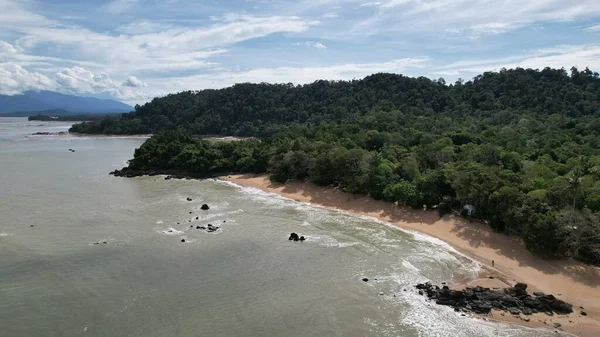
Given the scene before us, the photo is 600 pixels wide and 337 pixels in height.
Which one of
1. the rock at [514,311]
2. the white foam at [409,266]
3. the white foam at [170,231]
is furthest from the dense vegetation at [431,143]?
the white foam at [170,231]

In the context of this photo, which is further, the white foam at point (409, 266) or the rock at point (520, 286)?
the white foam at point (409, 266)

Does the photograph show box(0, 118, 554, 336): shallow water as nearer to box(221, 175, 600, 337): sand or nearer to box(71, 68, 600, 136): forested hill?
box(221, 175, 600, 337): sand

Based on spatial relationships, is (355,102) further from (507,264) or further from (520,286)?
(520,286)

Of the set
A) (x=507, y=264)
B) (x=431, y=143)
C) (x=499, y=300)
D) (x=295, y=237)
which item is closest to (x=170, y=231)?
(x=295, y=237)

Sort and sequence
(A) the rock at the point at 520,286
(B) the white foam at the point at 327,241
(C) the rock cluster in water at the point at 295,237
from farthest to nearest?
(C) the rock cluster in water at the point at 295,237 → (B) the white foam at the point at 327,241 → (A) the rock at the point at 520,286

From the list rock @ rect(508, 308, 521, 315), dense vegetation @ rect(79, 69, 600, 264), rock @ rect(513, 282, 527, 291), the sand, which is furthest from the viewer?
dense vegetation @ rect(79, 69, 600, 264)

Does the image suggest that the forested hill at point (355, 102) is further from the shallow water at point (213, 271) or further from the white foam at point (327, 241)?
the white foam at point (327, 241)

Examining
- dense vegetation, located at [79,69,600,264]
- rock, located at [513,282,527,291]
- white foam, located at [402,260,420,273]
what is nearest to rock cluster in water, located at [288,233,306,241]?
white foam, located at [402,260,420,273]
